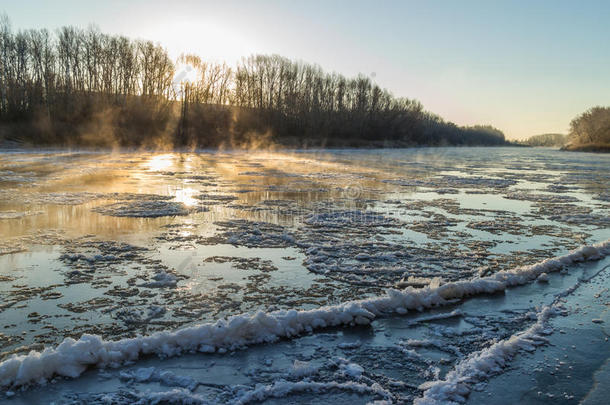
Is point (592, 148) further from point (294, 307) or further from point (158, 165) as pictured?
point (294, 307)

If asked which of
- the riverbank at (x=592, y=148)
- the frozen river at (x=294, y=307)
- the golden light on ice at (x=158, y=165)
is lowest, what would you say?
the frozen river at (x=294, y=307)

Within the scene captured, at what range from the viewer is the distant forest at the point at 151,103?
4278 cm

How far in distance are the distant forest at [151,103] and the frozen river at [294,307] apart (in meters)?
35.9

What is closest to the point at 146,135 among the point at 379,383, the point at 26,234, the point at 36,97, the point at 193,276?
the point at 36,97

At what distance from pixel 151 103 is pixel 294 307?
5318 centimetres

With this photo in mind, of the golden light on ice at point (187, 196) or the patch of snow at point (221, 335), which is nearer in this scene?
the patch of snow at point (221, 335)

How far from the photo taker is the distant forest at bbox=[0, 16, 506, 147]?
42.8m

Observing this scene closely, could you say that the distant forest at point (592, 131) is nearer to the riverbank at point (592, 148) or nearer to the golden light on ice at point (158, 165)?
the riverbank at point (592, 148)

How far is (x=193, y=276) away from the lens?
18.1ft

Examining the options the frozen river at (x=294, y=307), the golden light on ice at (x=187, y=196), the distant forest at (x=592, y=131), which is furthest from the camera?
the distant forest at (x=592, y=131)

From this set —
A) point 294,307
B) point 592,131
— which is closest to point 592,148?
point 592,131

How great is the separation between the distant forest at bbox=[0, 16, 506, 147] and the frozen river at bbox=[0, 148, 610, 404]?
35.9 meters

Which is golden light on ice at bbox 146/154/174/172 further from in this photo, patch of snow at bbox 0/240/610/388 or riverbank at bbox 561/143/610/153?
riverbank at bbox 561/143/610/153

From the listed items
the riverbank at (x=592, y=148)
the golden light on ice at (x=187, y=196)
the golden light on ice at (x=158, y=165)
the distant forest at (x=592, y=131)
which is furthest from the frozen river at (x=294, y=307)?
the distant forest at (x=592, y=131)
